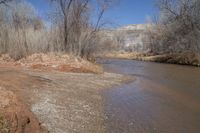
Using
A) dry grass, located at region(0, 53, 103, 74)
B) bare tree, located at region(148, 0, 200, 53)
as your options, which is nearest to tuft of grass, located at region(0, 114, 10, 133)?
dry grass, located at region(0, 53, 103, 74)

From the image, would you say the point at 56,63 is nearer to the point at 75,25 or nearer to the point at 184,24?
the point at 75,25

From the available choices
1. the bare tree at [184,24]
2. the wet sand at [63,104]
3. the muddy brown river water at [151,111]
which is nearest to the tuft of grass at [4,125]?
the wet sand at [63,104]

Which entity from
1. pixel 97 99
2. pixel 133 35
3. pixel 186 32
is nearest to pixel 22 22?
pixel 97 99

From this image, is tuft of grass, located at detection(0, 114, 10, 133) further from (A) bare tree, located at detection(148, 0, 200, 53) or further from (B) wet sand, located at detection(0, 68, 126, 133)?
(A) bare tree, located at detection(148, 0, 200, 53)

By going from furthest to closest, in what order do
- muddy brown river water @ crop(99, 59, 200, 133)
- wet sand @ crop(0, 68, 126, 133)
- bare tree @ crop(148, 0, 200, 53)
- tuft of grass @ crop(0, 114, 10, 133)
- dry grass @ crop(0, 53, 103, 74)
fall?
bare tree @ crop(148, 0, 200, 53)
dry grass @ crop(0, 53, 103, 74)
muddy brown river water @ crop(99, 59, 200, 133)
wet sand @ crop(0, 68, 126, 133)
tuft of grass @ crop(0, 114, 10, 133)

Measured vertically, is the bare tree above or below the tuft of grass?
above

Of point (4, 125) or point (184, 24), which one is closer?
point (4, 125)

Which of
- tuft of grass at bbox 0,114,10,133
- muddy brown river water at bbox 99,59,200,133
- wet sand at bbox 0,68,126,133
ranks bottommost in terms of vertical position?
muddy brown river water at bbox 99,59,200,133

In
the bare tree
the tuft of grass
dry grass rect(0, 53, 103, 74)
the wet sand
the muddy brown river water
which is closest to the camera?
the tuft of grass

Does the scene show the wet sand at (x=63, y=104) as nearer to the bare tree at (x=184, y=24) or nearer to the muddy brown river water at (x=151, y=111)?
the muddy brown river water at (x=151, y=111)

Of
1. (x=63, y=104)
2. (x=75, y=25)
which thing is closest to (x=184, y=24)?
(x=75, y=25)

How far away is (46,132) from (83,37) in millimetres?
16067

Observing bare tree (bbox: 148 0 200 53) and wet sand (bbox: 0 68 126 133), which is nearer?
wet sand (bbox: 0 68 126 133)

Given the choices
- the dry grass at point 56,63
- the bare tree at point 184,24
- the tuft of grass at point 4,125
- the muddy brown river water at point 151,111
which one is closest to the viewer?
the tuft of grass at point 4,125
